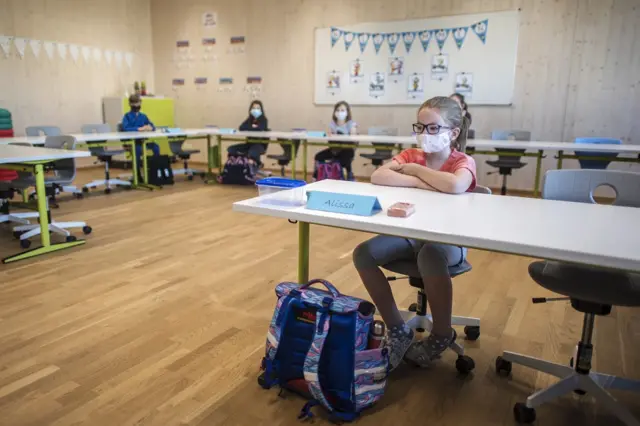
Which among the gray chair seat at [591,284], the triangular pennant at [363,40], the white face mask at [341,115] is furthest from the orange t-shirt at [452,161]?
the triangular pennant at [363,40]

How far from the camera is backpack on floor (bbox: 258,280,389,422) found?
5.44ft

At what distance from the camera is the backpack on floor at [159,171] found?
625cm

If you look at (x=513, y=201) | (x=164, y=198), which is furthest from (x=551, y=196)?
(x=164, y=198)

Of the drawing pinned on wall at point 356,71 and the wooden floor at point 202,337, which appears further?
the drawing pinned on wall at point 356,71

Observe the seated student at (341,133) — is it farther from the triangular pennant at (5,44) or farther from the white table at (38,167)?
the triangular pennant at (5,44)

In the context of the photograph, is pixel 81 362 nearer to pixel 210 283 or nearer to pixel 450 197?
pixel 210 283

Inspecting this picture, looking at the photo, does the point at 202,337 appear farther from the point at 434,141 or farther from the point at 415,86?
the point at 415,86

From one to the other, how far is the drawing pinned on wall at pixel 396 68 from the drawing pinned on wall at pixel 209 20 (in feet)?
11.0

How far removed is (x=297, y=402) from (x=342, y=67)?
6.18m

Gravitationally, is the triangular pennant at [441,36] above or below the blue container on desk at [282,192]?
above

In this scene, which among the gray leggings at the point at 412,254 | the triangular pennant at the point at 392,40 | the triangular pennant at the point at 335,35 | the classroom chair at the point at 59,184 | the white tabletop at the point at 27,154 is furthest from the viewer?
the triangular pennant at the point at 335,35

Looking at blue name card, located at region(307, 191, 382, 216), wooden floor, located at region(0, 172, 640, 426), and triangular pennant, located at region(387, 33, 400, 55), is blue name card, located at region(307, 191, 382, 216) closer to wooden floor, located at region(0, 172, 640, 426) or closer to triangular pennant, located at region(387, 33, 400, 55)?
wooden floor, located at region(0, 172, 640, 426)

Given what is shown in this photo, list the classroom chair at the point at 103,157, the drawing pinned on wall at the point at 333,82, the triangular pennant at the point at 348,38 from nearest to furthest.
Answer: the classroom chair at the point at 103,157, the triangular pennant at the point at 348,38, the drawing pinned on wall at the point at 333,82

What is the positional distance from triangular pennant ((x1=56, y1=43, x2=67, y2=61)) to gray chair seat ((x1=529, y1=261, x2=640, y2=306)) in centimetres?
789
